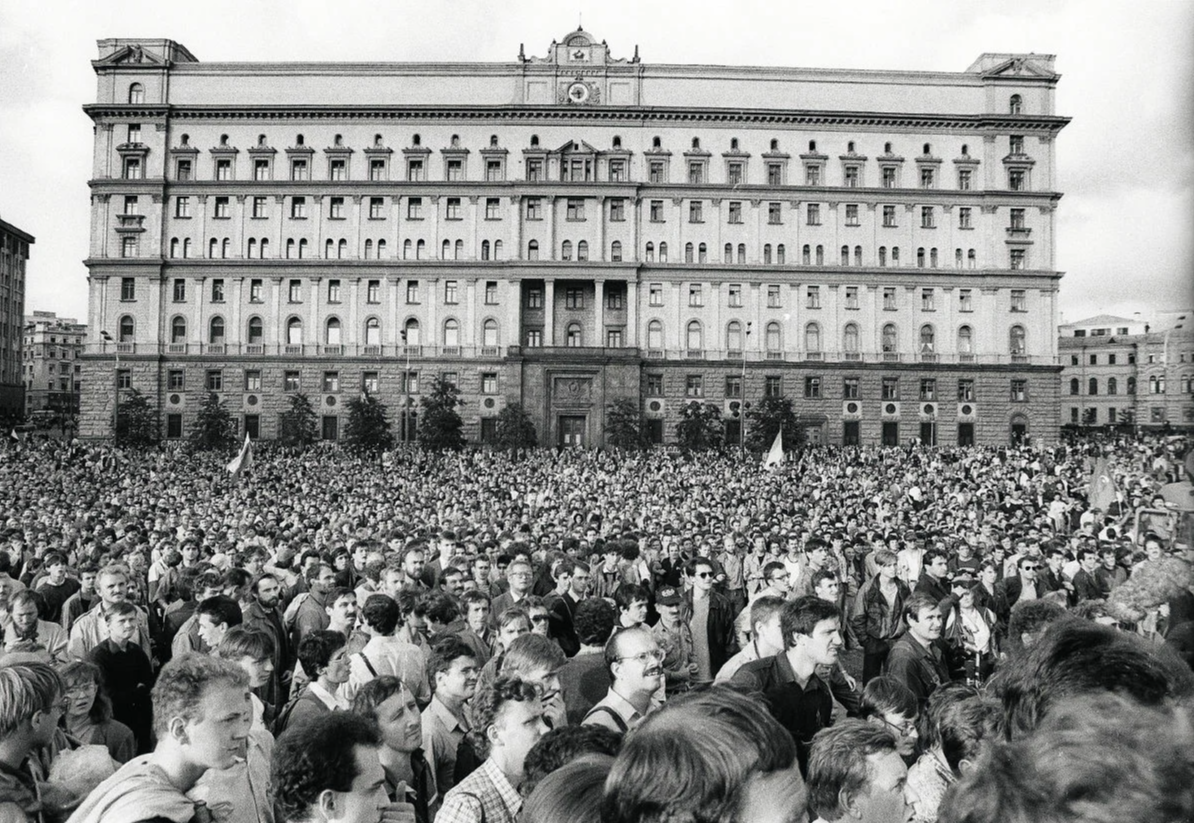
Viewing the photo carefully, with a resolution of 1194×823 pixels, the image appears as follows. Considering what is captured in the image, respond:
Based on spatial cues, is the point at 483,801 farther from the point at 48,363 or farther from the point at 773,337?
the point at 48,363

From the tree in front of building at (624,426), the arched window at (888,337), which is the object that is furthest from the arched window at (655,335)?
the arched window at (888,337)

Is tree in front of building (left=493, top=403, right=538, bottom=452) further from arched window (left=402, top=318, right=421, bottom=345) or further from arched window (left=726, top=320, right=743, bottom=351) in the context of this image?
arched window (left=726, top=320, right=743, bottom=351)

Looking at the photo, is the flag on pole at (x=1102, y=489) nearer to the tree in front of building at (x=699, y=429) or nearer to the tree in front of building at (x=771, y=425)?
the tree in front of building at (x=699, y=429)

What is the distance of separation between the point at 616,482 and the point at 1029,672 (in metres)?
33.6

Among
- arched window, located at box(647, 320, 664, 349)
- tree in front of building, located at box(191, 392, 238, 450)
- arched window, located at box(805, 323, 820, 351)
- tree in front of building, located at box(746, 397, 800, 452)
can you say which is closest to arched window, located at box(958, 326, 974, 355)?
arched window, located at box(805, 323, 820, 351)

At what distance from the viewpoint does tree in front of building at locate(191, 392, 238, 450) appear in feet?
205

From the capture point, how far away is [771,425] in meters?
63.2

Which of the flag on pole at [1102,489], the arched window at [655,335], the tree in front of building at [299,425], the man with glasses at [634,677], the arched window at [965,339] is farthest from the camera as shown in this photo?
the arched window at [965,339]

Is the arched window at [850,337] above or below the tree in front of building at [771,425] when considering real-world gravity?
above

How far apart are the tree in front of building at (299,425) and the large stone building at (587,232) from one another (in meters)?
4.02

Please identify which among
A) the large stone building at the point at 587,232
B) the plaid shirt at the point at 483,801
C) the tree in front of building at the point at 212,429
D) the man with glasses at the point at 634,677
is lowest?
the plaid shirt at the point at 483,801

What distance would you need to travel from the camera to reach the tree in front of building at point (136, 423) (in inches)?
2421

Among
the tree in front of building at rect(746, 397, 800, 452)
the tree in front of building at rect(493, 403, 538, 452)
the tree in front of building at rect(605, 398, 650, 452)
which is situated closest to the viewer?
the tree in front of building at rect(493, 403, 538, 452)

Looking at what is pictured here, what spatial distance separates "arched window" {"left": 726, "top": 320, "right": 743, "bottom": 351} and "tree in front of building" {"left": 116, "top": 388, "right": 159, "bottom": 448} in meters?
38.4
